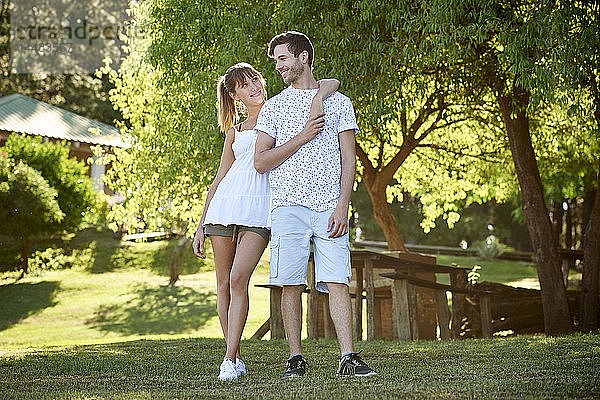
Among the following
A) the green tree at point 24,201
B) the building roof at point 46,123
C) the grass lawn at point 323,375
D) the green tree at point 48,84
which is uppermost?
the green tree at point 48,84

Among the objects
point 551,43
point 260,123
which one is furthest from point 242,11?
point 260,123

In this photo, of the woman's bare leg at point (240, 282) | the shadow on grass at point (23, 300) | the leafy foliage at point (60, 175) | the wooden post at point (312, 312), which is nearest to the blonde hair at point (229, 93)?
the woman's bare leg at point (240, 282)

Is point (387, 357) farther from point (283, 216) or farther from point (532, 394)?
point (532, 394)

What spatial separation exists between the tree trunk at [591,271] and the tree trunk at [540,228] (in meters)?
1.37

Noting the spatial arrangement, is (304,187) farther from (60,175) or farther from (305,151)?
(60,175)

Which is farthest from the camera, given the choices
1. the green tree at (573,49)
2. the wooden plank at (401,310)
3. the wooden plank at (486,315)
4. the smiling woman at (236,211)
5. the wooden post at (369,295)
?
the wooden plank at (486,315)

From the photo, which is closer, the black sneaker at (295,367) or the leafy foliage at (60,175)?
the black sneaker at (295,367)

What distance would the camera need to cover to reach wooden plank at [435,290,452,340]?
10.4 metres

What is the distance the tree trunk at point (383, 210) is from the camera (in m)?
14.6

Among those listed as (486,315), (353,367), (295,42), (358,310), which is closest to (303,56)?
(295,42)

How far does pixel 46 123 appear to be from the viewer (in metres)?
29.8

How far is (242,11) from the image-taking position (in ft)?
33.4

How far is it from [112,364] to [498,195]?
12.9 meters

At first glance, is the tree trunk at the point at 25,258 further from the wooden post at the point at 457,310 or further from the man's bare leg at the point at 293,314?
the man's bare leg at the point at 293,314
